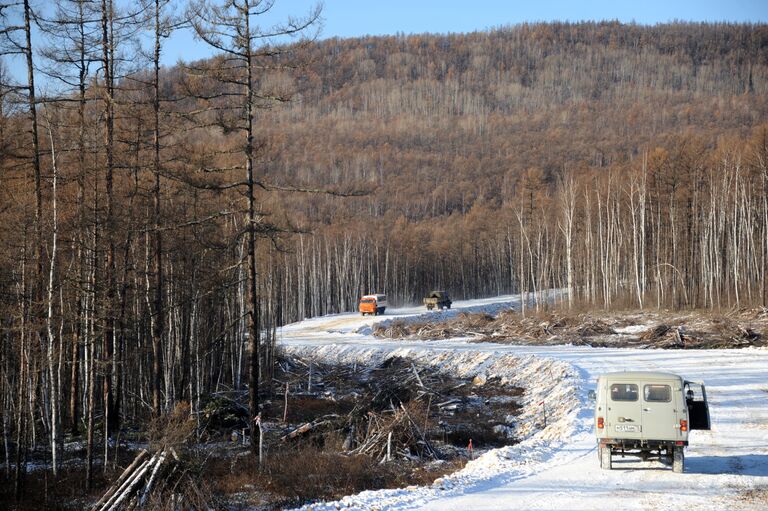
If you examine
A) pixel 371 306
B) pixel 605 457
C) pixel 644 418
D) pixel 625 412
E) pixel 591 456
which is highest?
pixel 625 412

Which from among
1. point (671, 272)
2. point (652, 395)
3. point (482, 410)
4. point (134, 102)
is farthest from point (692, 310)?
point (134, 102)

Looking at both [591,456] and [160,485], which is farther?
[591,456]

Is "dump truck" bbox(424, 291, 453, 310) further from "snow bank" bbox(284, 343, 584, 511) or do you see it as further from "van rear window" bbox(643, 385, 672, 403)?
"van rear window" bbox(643, 385, 672, 403)

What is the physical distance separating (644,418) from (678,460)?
1003 millimetres

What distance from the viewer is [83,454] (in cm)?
1952

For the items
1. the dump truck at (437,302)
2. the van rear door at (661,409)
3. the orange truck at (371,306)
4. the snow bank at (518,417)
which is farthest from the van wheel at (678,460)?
the dump truck at (437,302)

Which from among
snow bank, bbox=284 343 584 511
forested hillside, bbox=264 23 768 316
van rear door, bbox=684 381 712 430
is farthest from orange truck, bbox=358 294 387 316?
van rear door, bbox=684 381 712 430

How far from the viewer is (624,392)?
13.6 m

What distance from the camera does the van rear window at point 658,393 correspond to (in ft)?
43.7

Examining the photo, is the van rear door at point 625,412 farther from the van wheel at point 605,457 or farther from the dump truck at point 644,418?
the van wheel at point 605,457

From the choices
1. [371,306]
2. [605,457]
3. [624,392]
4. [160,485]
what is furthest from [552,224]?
[160,485]

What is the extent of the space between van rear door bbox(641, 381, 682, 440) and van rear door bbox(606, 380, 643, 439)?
0.13 metres

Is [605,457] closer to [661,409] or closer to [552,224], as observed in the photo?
[661,409]

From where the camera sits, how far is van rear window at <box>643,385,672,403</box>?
43.7 feet
